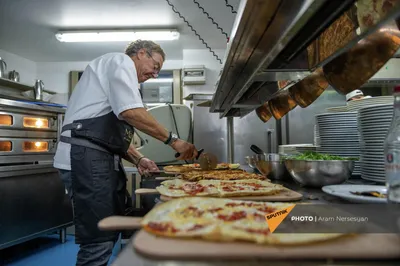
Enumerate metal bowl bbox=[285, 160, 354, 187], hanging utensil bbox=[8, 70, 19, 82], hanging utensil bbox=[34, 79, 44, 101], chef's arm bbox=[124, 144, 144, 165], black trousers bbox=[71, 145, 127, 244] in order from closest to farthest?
metal bowl bbox=[285, 160, 354, 187], black trousers bbox=[71, 145, 127, 244], chef's arm bbox=[124, 144, 144, 165], hanging utensil bbox=[8, 70, 19, 82], hanging utensil bbox=[34, 79, 44, 101]

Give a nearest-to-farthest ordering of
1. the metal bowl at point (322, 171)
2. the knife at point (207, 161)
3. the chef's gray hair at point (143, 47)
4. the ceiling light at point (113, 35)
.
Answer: the metal bowl at point (322, 171)
the chef's gray hair at point (143, 47)
the knife at point (207, 161)
the ceiling light at point (113, 35)

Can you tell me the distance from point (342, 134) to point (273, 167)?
44 cm

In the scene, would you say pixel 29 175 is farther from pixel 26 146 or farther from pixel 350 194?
pixel 350 194

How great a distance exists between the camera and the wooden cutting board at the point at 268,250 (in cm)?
54

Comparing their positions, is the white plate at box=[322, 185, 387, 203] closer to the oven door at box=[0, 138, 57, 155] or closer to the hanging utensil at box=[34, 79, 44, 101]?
the oven door at box=[0, 138, 57, 155]

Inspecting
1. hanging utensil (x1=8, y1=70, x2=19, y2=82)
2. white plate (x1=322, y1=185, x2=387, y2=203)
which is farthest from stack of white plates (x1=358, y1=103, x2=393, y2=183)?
hanging utensil (x1=8, y1=70, x2=19, y2=82)

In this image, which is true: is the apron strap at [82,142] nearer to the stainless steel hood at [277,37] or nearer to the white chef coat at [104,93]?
the white chef coat at [104,93]

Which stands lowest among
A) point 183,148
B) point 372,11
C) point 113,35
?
point 183,148

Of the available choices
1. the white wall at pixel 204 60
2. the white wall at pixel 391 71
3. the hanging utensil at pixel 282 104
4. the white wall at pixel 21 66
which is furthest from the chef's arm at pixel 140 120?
the white wall at pixel 21 66

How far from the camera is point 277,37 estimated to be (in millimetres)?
1037

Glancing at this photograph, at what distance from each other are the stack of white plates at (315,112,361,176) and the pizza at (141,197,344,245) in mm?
940

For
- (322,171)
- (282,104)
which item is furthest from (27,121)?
(322,171)

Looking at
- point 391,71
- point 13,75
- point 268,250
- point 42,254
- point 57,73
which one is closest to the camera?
point 268,250

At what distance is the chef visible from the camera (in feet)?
5.06
